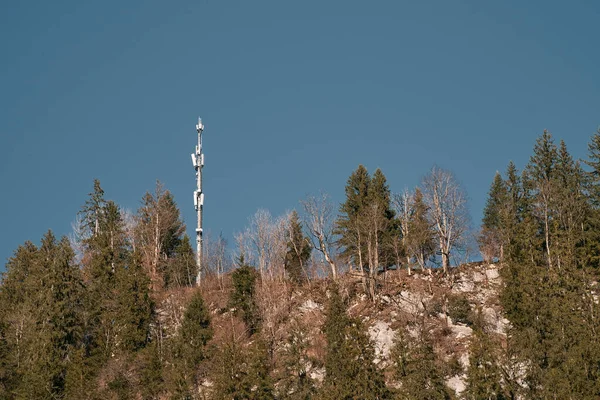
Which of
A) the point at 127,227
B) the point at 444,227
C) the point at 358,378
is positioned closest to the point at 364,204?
the point at 444,227

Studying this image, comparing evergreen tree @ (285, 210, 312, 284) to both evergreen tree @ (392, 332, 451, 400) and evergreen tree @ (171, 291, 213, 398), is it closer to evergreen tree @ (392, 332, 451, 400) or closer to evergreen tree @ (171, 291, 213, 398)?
evergreen tree @ (171, 291, 213, 398)

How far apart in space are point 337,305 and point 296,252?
56.6 ft

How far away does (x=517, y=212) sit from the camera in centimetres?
6756

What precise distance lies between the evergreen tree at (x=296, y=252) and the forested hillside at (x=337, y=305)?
219 millimetres

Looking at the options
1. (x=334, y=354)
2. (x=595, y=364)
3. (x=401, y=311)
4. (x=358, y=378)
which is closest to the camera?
(x=595, y=364)

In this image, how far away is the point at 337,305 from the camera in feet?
175

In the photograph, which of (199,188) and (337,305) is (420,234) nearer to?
(337,305)

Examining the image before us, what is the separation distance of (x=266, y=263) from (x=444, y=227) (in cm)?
1439

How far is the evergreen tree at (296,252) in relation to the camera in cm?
6962

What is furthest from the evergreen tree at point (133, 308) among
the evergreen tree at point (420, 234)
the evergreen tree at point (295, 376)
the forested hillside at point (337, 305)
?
the evergreen tree at point (420, 234)

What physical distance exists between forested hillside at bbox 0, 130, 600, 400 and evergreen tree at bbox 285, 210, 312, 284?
0.22 m

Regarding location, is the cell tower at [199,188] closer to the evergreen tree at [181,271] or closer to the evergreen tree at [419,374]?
the evergreen tree at [181,271]

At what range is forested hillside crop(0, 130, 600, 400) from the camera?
1836 inches

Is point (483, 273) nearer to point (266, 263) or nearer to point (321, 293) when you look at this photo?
point (321, 293)
